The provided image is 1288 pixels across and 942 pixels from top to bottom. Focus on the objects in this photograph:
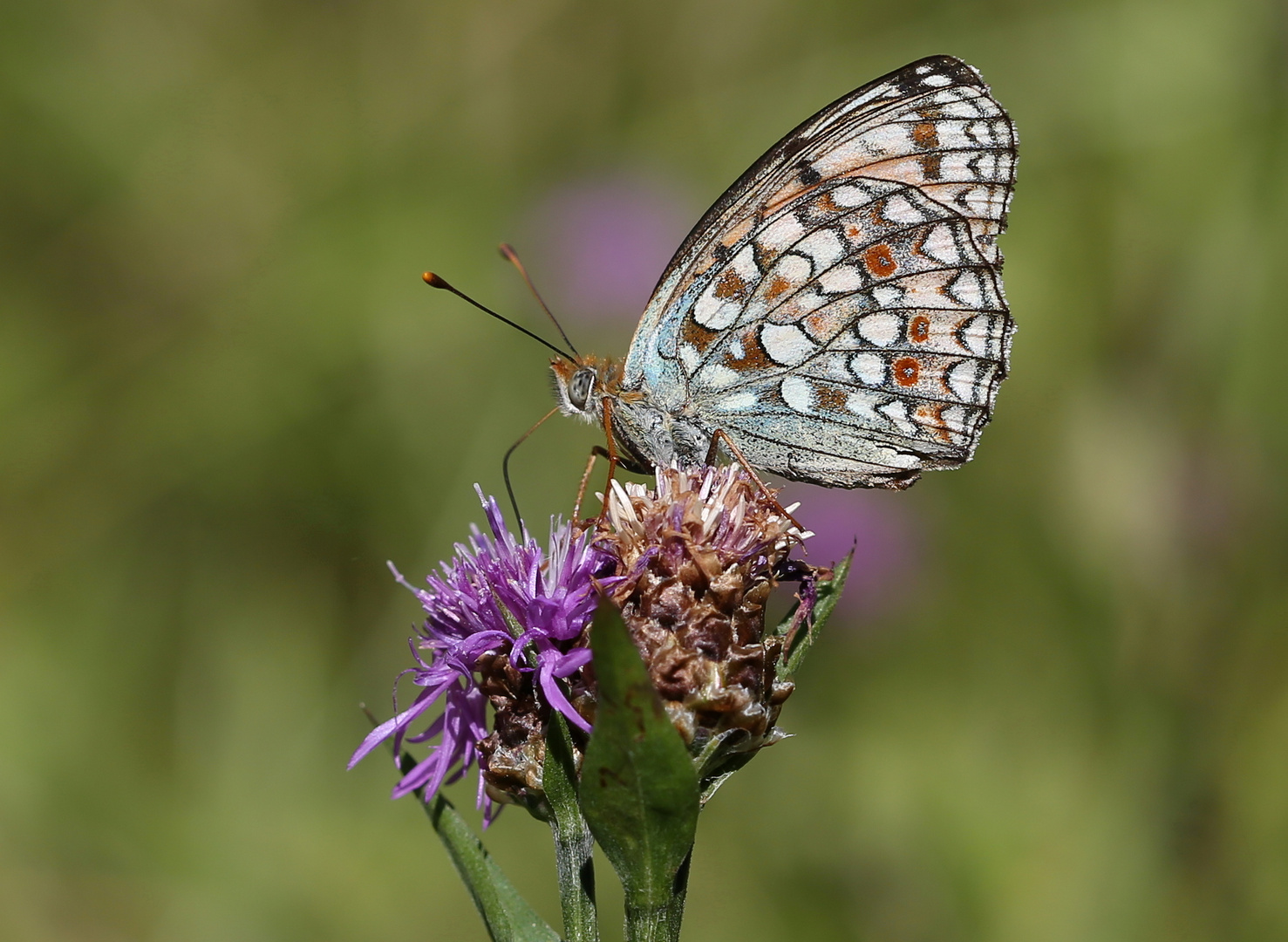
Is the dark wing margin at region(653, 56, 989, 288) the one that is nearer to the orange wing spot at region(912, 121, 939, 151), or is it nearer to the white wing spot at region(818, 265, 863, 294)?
the orange wing spot at region(912, 121, 939, 151)

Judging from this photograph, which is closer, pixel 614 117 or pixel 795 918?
pixel 795 918

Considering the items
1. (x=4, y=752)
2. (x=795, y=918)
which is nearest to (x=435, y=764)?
(x=795, y=918)

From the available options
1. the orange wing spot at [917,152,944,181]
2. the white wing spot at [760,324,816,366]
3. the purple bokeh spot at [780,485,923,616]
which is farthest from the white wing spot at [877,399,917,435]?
the purple bokeh spot at [780,485,923,616]

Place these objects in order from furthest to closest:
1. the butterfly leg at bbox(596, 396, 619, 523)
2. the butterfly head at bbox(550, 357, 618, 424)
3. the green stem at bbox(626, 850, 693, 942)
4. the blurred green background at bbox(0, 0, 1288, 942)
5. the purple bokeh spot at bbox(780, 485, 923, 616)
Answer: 1. the purple bokeh spot at bbox(780, 485, 923, 616)
2. the blurred green background at bbox(0, 0, 1288, 942)
3. the butterfly head at bbox(550, 357, 618, 424)
4. the butterfly leg at bbox(596, 396, 619, 523)
5. the green stem at bbox(626, 850, 693, 942)

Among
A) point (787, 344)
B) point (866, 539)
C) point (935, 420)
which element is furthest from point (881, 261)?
point (866, 539)

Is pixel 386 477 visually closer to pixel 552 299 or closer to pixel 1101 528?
pixel 552 299

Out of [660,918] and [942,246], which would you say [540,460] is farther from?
[660,918]
